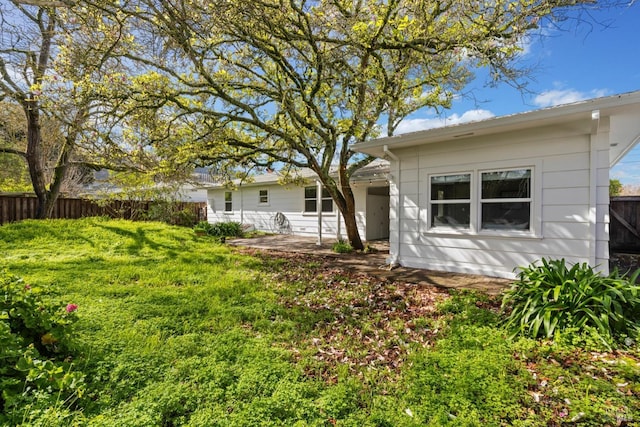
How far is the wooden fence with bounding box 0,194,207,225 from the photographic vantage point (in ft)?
37.2

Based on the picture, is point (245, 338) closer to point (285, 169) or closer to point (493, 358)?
point (493, 358)

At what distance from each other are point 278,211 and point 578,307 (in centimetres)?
1293

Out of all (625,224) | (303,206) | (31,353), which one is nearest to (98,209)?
(303,206)

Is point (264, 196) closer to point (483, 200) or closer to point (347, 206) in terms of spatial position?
point (347, 206)

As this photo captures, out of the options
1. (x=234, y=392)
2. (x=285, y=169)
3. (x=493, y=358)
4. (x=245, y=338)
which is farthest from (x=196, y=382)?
(x=285, y=169)

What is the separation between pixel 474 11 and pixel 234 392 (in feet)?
22.7

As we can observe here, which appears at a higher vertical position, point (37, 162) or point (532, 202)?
point (37, 162)

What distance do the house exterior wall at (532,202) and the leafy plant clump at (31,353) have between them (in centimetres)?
606

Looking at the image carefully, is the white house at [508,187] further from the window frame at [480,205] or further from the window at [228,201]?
the window at [228,201]

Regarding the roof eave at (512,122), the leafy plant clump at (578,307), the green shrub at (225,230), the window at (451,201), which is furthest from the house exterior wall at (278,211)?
the leafy plant clump at (578,307)

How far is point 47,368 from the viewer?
2.17 metres

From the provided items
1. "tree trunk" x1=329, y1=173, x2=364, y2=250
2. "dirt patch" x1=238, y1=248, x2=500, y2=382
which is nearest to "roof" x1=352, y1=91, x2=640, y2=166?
"tree trunk" x1=329, y1=173, x2=364, y2=250

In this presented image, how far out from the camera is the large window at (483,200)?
5.57 meters

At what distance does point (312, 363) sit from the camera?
3.01 meters
